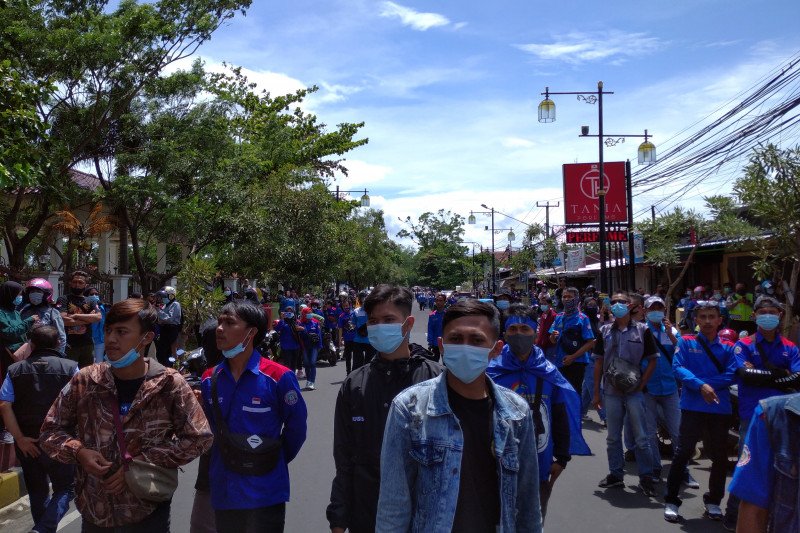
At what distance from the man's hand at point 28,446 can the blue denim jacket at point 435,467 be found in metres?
3.55

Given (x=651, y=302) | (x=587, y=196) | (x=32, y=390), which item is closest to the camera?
(x=32, y=390)

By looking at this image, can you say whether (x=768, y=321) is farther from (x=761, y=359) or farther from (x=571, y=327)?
(x=571, y=327)

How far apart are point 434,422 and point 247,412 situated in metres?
1.59

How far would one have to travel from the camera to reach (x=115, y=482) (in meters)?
3.28

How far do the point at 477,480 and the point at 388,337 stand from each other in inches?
51.4

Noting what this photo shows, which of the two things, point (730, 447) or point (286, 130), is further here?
point (286, 130)

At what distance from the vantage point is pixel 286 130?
2747 cm

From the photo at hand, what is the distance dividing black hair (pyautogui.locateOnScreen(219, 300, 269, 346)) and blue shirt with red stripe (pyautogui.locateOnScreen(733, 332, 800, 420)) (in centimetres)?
357

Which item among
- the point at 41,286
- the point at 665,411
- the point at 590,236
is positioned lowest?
the point at 665,411

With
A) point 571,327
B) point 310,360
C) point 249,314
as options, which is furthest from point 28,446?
point 310,360

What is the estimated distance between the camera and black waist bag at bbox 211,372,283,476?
3676 mm

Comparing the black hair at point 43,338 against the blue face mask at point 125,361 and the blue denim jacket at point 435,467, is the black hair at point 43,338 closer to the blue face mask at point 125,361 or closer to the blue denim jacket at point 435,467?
the blue face mask at point 125,361

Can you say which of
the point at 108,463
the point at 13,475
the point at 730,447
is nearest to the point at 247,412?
the point at 108,463

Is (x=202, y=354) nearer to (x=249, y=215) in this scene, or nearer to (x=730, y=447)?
(x=730, y=447)
